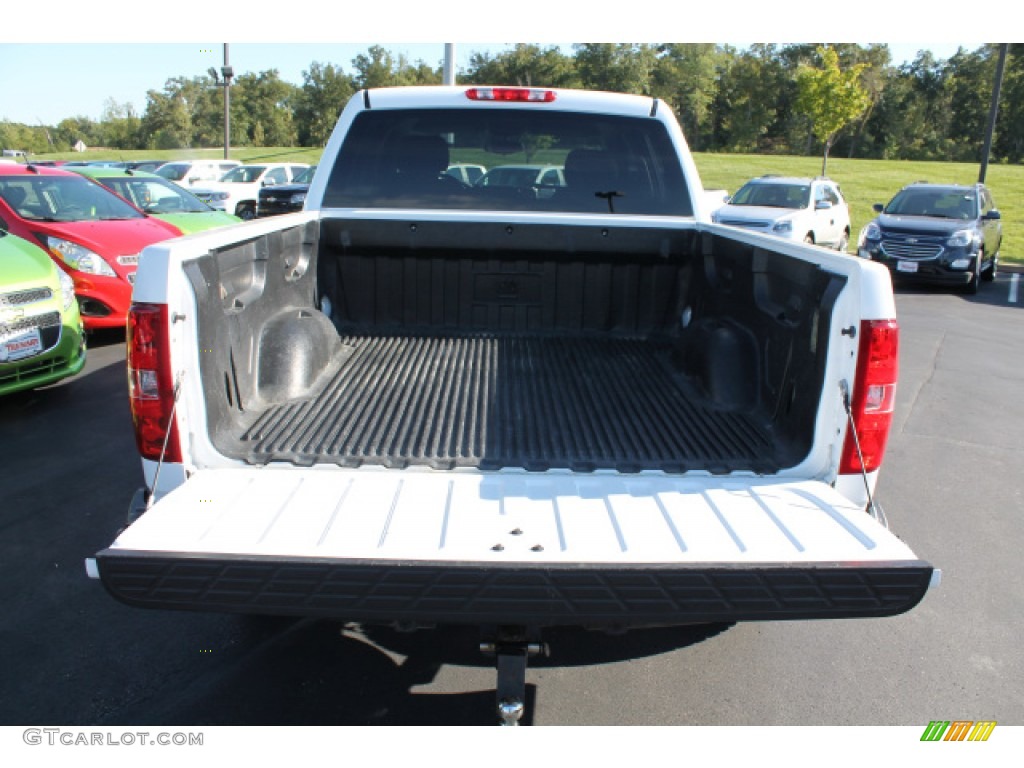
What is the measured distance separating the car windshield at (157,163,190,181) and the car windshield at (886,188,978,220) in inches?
742

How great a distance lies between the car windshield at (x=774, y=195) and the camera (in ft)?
53.1

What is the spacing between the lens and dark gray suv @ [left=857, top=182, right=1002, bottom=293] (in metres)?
13.2

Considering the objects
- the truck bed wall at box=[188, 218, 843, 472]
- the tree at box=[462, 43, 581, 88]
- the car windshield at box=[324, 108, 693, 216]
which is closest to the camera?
the truck bed wall at box=[188, 218, 843, 472]

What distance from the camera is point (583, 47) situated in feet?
189

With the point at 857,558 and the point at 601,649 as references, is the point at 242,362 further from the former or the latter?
the point at 857,558

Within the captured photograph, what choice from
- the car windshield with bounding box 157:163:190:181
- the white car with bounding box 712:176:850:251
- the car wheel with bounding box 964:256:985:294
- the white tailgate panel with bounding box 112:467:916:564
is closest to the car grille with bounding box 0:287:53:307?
the white tailgate panel with bounding box 112:467:916:564

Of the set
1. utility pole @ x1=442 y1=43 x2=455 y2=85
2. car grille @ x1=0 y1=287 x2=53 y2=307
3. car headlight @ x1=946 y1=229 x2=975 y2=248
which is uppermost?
utility pole @ x1=442 y1=43 x2=455 y2=85

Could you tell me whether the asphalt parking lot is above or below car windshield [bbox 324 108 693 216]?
below

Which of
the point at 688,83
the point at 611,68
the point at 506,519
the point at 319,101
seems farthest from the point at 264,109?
the point at 506,519

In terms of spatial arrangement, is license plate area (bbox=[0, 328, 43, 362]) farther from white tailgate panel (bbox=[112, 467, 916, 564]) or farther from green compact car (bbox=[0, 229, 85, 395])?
white tailgate panel (bbox=[112, 467, 916, 564])

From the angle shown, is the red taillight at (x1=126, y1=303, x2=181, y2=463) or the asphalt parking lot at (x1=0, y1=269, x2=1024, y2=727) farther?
the asphalt parking lot at (x1=0, y1=269, x2=1024, y2=727)

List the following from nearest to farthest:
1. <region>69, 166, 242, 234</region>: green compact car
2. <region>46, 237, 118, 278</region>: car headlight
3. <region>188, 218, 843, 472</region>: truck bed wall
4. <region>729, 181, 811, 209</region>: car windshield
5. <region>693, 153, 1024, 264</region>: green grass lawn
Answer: <region>188, 218, 843, 472</region>: truck bed wall
<region>46, 237, 118, 278</region>: car headlight
<region>69, 166, 242, 234</region>: green compact car
<region>729, 181, 811, 209</region>: car windshield
<region>693, 153, 1024, 264</region>: green grass lawn

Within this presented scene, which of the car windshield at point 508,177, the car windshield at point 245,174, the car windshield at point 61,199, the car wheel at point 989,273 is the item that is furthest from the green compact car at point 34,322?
the car windshield at point 245,174

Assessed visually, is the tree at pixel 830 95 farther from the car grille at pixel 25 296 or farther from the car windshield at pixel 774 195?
the car grille at pixel 25 296
